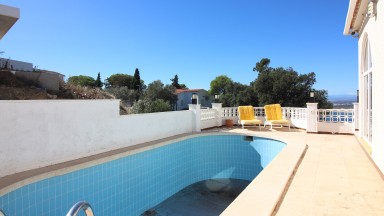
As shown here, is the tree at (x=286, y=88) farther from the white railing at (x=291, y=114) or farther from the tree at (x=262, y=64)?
the white railing at (x=291, y=114)

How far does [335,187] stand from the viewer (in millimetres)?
3531

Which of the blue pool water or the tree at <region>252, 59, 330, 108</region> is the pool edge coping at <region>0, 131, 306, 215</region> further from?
the tree at <region>252, 59, 330, 108</region>

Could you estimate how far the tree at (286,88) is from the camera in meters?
28.1

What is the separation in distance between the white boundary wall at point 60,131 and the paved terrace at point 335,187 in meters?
4.38

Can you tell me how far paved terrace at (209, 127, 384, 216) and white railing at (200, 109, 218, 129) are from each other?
→ 17.0 feet

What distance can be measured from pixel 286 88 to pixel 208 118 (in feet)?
67.6

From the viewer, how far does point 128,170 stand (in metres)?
Result: 5.43

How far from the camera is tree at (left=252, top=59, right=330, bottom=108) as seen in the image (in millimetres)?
28078

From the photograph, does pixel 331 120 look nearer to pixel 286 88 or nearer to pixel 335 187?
pixel 335 187

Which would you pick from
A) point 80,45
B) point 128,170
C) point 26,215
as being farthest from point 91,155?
point 80,45

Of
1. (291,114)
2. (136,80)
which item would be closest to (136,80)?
(136,80)

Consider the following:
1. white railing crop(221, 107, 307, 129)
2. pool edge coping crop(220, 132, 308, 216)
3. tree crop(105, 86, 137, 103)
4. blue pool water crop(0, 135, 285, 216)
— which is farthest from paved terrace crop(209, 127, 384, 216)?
tree crop(105, 86, 137, 103)

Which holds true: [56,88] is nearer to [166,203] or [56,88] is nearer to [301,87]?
[166,203]

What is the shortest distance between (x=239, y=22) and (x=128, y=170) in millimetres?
17863
